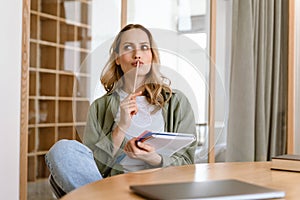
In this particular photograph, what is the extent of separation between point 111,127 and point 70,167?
476mm

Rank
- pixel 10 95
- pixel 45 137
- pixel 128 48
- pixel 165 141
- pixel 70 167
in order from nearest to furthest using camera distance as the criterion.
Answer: pixel 70 167 → pixel 165 141 → pixel 128 48 → pixel 10 95 → pixel 45 137

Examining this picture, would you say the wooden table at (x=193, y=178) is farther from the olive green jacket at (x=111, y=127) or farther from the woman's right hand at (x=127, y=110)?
the woman's right hand at (x=127, y=110)

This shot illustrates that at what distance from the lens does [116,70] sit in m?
1.93

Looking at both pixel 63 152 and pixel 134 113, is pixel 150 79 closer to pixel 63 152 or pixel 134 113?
pixel 134 113

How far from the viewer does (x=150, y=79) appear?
1.86 meters

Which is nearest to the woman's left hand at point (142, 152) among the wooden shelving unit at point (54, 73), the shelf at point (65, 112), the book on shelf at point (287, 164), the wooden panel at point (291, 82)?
the book on shelf at point (287, 164)

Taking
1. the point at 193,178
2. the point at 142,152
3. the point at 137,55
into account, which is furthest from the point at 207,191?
the point at 137,55

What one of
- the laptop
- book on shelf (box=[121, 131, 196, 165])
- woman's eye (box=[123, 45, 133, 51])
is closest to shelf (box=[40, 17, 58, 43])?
woman's eye (box=[123, 45, 133, 51])

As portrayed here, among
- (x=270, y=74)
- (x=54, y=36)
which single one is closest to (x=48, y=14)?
(x=54, y=36)

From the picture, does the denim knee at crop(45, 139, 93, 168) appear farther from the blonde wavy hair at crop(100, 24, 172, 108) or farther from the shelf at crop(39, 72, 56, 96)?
the shelf at crop(39, 72, 56, 96)

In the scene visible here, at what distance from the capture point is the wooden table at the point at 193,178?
115cm

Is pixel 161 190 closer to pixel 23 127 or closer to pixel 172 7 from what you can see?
pixel 23 127

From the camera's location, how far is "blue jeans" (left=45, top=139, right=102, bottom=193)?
1345 mm

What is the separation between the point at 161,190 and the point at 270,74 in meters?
3.20
